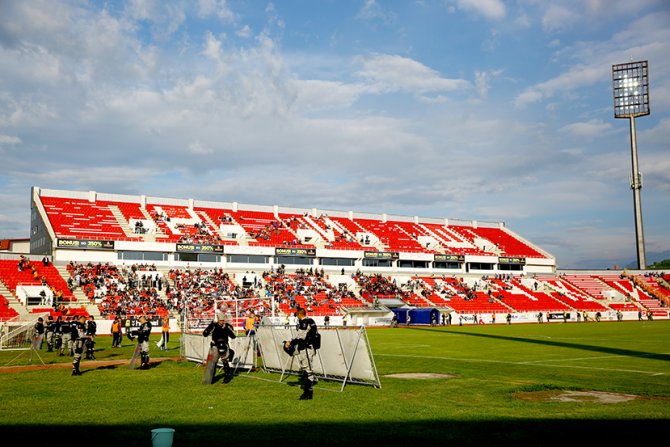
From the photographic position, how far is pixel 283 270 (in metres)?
70.1

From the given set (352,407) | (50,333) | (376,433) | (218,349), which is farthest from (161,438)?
(50,333)

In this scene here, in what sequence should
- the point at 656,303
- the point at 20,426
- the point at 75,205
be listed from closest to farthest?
the point at 20,426 < the point at 75,205 < the point at 656,303

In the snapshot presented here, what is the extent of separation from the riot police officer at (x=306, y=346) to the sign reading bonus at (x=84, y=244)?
51.1m

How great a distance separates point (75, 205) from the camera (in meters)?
67.5

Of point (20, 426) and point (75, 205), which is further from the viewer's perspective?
point (75, 205)

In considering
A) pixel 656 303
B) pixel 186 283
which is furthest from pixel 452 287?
pixel 186 283

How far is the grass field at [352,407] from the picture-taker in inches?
391

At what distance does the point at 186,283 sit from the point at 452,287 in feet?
118

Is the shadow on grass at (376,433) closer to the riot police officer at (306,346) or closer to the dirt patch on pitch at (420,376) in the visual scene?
the riot police officer at (306,346)

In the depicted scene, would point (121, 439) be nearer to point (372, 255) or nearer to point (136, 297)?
point (136, 297)

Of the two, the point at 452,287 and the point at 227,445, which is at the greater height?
the point at 452,287

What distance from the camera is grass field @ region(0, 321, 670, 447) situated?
32.6 feet

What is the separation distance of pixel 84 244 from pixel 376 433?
2238 inches

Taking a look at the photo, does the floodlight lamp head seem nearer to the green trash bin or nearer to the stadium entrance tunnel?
the stadium entrance tunnel
